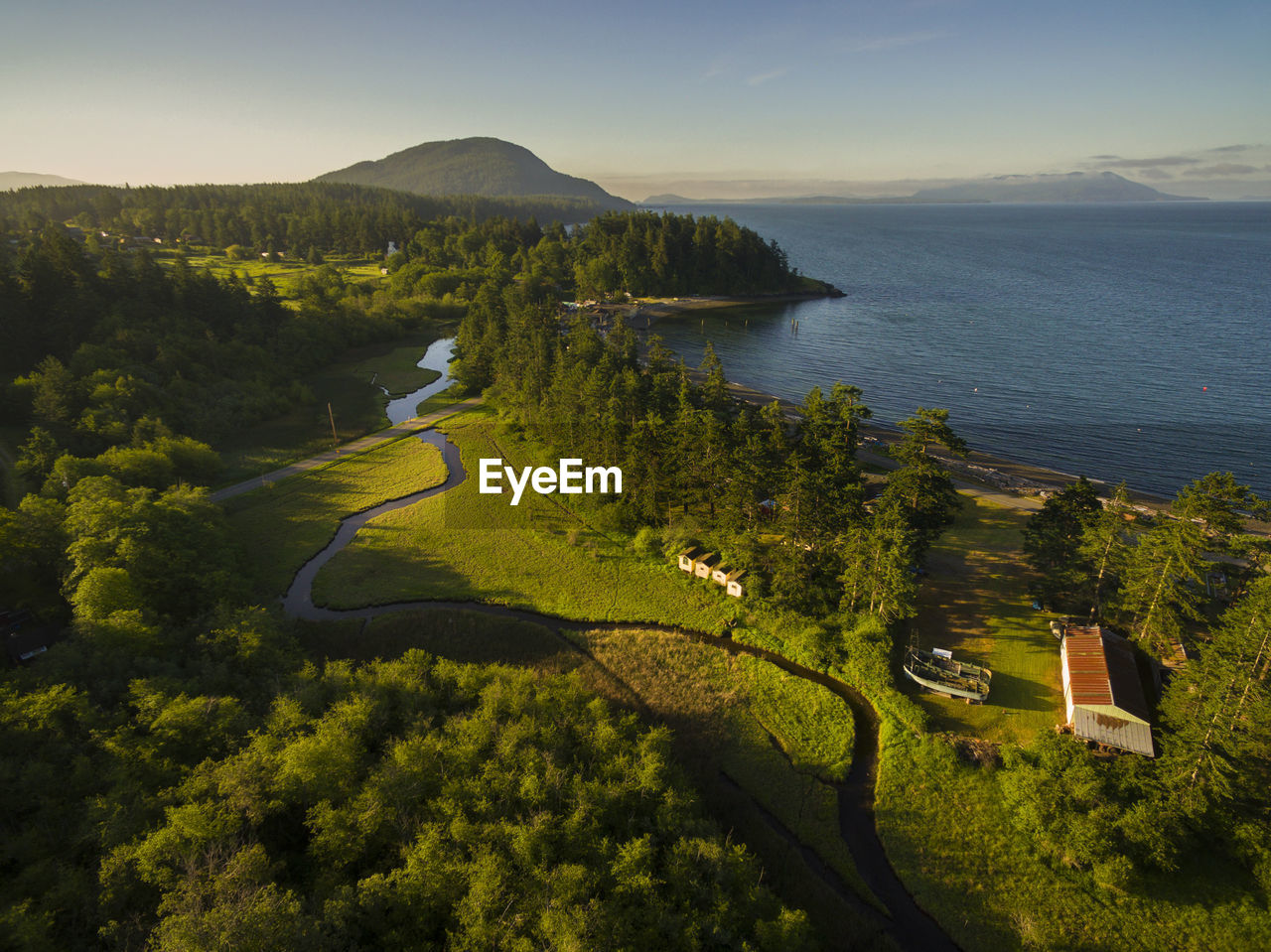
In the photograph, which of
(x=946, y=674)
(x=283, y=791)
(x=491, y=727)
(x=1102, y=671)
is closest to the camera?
(x=283, y=791)

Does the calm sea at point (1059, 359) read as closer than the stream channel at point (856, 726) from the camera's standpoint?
No

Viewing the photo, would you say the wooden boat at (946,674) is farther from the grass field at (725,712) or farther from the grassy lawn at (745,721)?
the grass field at (725,712)

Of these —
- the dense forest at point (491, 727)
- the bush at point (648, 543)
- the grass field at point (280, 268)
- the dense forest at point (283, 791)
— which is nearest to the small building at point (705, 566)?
the dense forest at point (491, 727)

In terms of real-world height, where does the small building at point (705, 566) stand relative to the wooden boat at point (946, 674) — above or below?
above

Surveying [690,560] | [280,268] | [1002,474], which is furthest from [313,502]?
[280,268]

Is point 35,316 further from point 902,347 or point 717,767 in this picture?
point 902,347

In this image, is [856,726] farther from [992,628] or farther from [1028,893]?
[992,628]
